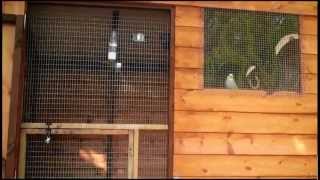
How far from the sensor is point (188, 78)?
214cm

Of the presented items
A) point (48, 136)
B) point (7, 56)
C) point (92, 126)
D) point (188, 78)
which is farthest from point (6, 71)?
point (188, 78)

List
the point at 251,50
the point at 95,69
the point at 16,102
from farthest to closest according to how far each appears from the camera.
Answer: the point at 251,50 < the point at 95,69 < the point at 16,102

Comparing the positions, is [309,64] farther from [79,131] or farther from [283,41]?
[79,131]

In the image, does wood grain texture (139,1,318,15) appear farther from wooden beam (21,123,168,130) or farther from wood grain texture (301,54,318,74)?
wooden beam (21,123,168,130)

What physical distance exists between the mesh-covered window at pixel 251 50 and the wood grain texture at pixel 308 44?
3 cm

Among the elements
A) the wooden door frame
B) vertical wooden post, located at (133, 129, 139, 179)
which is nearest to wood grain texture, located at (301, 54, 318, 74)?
the wooden door frame

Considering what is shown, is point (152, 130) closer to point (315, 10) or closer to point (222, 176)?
point (222, 176)

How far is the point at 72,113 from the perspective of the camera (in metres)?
2.06

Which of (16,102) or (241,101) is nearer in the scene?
(16,102)

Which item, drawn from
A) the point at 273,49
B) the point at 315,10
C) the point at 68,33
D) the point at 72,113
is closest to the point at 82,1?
Answer: the point at 68,33

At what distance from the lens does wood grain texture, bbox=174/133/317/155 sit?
83.3 inches

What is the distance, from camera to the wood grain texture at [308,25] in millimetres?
2275

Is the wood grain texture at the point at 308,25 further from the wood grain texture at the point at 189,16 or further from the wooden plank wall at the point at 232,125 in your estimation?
the wood grain texture at the point at 189,16

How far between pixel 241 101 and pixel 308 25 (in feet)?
1.93
